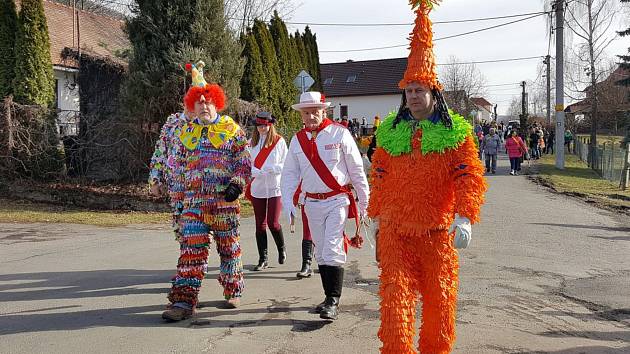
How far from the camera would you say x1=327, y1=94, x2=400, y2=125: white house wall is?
183ft

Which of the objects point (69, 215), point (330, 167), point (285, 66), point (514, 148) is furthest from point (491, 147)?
point (330, 167)

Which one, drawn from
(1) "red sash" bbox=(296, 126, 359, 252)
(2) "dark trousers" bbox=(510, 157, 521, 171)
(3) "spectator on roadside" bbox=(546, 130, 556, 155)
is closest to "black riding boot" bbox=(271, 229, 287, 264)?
(1) "red sash" bbox=(296, 126, 359, 252)

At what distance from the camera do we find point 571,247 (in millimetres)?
8977

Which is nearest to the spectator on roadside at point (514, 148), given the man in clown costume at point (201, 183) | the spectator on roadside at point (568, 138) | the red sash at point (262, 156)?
the spectator on roadside at point (568, 138)

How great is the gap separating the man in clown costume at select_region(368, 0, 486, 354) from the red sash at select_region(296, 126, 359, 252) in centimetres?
110

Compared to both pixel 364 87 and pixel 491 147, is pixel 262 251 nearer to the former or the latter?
pixel 491 147

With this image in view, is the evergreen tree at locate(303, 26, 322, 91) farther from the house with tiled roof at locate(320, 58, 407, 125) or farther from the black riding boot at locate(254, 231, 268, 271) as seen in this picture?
the house with tiled roof at locate(320, 58, 407, 125)

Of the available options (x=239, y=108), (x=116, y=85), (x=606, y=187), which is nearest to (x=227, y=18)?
(x=239, y=108)

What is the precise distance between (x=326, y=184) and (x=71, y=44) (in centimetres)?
1859

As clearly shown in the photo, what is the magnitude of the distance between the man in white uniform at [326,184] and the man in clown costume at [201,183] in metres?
0.55

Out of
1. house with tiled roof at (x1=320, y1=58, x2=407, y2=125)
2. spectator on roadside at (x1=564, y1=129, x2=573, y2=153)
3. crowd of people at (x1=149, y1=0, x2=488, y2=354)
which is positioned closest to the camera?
crowd of people at (x1=149, y1=0, x2=488, y2=354)

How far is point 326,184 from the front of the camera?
17.7 ft

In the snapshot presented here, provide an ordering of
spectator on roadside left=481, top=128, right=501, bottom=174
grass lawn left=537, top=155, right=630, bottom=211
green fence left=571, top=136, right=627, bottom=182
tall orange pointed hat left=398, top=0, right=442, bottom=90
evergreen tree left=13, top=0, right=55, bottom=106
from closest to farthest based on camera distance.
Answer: tall orange pointed hat left=398, top=0, right=442, bottom=90
evergreen tree left=13, top=0, right=55, bottom=106
grass lawn left=537, top=155, right=630, bottom=211
green fence left=571, top=136, right=627, bottom=182
spectator on roadside left=481, top=128, right=501, bottom=174

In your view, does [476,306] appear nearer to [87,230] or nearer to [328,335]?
[328,335]
